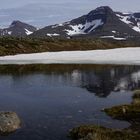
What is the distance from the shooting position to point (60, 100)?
125 feet

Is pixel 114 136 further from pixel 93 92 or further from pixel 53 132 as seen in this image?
pixel 93 92

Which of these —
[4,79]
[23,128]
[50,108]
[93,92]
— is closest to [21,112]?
[50,108]

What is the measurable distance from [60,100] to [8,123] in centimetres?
1187

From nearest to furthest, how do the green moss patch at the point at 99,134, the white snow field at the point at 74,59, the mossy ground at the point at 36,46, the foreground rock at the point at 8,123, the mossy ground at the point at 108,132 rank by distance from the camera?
1. the green moss patch at the point at 99,134
2. the mossy ground at the point at 108,132
3. the foreground rock at the point at 8,123
4. the white snow field at the point at 74,59
5. the mossy ground at the point at 36,46

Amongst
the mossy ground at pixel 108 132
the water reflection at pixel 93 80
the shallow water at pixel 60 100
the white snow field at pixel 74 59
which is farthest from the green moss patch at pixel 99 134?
the white snow field at pixel 74 59

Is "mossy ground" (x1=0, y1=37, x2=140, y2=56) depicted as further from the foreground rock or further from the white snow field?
the foreground rock

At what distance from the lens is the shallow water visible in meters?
27.2

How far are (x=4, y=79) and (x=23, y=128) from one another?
32116 mm

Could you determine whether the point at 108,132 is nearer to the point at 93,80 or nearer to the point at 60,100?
the point at 60,100

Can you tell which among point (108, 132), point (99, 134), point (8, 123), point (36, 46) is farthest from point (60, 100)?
point (36, 46)

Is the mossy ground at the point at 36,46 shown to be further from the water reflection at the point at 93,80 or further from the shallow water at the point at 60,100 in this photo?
the shallow water at the point at 60,100

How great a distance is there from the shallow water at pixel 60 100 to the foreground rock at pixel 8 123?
0.56 meters

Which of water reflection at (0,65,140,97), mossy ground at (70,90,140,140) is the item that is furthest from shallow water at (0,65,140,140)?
mossy ground at (70,90,140,140)

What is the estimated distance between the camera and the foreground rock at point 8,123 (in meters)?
26.0
